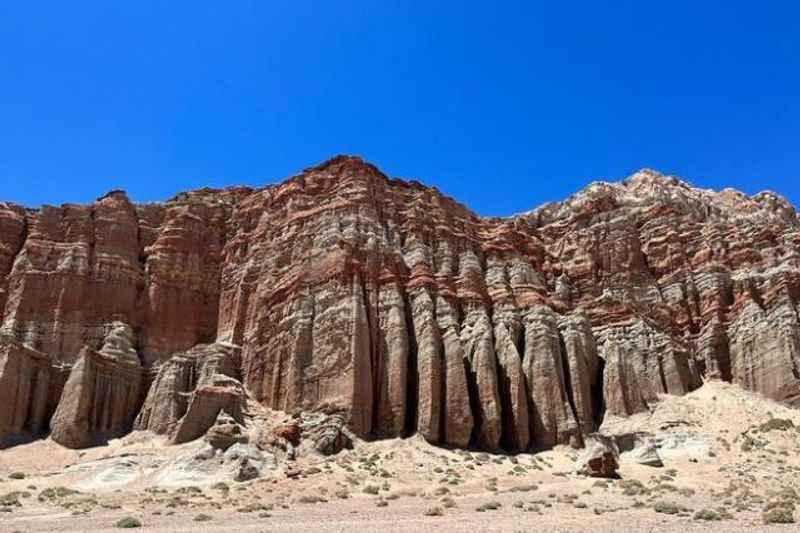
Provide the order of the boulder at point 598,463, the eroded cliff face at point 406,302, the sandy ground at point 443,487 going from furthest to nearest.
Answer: the eroded cliff face at point 406,302 < the boulder at point 598,463 < the sandy ground at point 443,487

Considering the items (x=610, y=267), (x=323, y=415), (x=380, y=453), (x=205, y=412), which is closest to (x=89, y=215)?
(x=205, y=412)

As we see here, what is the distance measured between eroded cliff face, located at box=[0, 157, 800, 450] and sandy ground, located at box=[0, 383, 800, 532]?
351 cm

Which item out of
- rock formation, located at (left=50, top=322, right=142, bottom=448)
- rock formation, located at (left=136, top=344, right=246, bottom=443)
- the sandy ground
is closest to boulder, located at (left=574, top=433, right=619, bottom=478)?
the sandy ground

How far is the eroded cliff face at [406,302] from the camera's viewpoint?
57750 mm

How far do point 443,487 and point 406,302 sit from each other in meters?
22.5

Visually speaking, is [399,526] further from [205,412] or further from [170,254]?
[170,254]

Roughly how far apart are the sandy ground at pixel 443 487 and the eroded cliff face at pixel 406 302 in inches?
138

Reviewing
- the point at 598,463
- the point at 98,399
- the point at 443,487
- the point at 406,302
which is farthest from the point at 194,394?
the point at 598,463

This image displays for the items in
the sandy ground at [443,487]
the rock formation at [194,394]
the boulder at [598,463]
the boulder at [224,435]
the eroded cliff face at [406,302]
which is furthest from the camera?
the eroded cliff face at [406,302]

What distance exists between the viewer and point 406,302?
6412 centimetres

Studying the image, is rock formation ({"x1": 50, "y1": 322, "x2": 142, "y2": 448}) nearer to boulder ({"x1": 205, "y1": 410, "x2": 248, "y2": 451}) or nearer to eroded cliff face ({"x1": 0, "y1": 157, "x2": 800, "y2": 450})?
eroded cliff face ({"x1": 0, "y1": 157, "x2": 800, "y2": 450})

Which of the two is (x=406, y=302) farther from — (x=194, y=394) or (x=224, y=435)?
(x=224, y=435)

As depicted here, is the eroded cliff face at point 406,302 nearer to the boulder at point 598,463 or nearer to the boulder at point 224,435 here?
the boulder at point 224,435

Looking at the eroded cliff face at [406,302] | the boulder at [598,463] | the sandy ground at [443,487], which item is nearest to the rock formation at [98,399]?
the eroded cliff face at [406,302]
